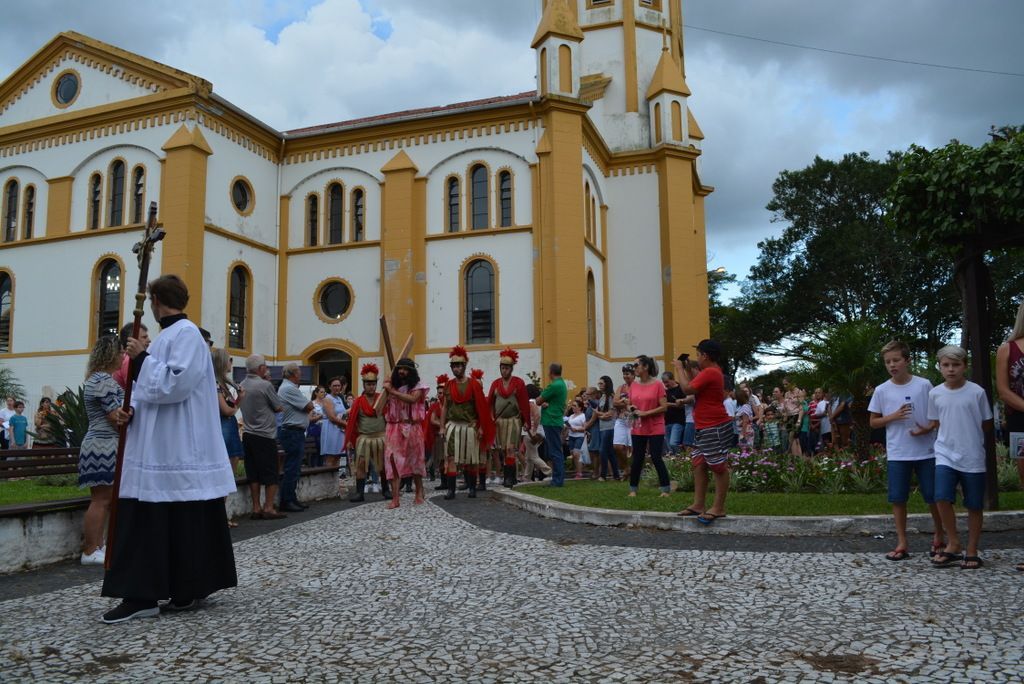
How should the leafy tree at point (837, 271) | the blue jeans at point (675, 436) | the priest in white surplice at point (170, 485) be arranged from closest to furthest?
1. the priest in white surplice at point (170, 485)
2. the blue jeans at point (675, 436)
3. the leafy tree at point (837, 271)

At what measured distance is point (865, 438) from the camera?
10773mm

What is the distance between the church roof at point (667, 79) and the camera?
28.9 metres

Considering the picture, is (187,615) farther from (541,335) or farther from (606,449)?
(541,335)

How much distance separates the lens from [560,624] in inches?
173

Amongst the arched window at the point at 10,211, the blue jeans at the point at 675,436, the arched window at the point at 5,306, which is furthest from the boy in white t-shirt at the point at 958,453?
the arched window at the point at 10,211

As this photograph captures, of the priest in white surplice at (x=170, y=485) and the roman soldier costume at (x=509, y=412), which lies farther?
the roman soldier costume at (x=509, y=412)

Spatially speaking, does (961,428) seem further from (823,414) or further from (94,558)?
(823,414)

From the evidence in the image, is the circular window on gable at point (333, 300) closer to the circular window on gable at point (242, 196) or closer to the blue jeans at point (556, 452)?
the circular window on gable at point (242, 196)

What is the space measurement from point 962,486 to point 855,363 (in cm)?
520

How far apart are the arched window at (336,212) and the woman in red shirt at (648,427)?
764 inches

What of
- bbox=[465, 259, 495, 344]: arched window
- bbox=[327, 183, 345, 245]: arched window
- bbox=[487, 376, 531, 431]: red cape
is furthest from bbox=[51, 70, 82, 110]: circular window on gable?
bbox=[487, 376, 531, 431]: red cape

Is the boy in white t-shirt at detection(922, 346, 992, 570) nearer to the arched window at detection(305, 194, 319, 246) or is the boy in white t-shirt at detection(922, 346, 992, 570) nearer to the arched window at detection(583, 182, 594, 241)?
the arched window at detection(583, 182, 594, 241)

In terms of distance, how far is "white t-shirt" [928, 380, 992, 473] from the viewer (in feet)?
19.1

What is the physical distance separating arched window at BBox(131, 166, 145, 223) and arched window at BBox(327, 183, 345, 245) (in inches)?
231
